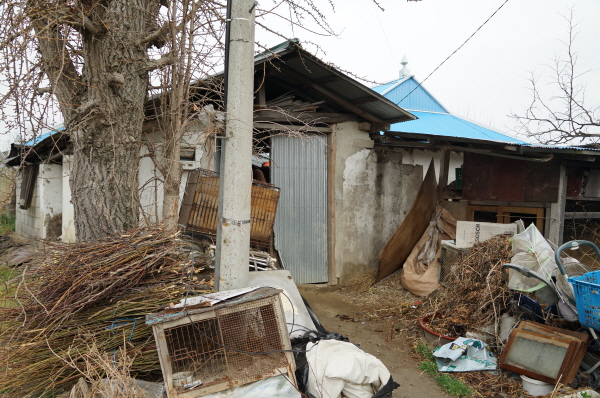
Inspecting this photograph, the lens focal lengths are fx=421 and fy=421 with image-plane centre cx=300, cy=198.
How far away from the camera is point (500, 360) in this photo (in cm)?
441

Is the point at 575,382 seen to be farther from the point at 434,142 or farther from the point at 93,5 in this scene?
the point at 93,5

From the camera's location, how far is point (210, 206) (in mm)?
6215

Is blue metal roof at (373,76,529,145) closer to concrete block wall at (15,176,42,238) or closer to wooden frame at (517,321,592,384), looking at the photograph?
wooden frame at (517,321,592,384)

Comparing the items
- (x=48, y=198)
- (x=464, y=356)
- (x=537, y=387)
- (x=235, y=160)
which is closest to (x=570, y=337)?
(x=537, y=387)

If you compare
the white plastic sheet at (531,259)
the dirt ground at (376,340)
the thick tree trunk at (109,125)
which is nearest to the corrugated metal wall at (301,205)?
the dirt ground at (376,340)

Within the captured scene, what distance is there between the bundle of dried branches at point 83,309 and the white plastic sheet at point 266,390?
868 mm

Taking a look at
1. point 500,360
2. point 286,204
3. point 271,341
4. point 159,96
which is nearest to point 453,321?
point 500,360

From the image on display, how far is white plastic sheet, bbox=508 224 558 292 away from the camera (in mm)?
4652

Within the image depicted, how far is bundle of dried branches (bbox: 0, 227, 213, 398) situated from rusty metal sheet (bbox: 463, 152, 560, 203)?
6.27 metres

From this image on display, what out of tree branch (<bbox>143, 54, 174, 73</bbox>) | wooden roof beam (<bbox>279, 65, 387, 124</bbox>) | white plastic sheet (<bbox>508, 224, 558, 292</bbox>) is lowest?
white plastic sheet (<bbox>508, 224, 558, 292</bbox>)

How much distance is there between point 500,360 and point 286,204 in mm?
4521

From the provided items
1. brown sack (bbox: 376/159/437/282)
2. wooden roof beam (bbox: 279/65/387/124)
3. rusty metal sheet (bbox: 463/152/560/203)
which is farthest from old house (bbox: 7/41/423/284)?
rusty metal sheet (bbox: 463/152/560/203)

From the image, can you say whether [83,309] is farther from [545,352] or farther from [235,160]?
[545,352]

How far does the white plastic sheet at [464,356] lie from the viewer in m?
4.56
